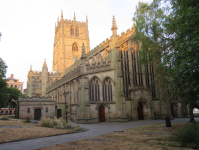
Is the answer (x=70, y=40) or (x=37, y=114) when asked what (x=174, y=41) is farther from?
(x=70, y=40)

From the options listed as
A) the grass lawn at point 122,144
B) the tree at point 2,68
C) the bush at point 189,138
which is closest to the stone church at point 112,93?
the tree at point 2,68

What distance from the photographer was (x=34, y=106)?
1257 inches

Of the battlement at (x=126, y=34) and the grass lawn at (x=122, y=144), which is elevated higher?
the battlement at (x=126, y=34)

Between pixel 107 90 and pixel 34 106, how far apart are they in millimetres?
13502

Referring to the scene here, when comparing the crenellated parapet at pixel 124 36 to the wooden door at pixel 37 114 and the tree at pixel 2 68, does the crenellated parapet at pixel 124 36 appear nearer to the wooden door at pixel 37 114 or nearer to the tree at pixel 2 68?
the wooden door at pixel 37 114

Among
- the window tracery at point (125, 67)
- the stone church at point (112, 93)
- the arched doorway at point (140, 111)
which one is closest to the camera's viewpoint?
Result: the stone church at point (112, 93)

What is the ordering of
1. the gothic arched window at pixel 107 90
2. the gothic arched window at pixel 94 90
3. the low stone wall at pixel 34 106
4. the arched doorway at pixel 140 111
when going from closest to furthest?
the gothic arched window at pixel 94 90, the gothic arched window at pixel 107 90, the arched doorway at pixel 140 111, the low stone wall at pixel 34 106

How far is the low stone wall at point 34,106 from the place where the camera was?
31222mm

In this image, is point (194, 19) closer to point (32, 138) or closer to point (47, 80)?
point (32, 138)

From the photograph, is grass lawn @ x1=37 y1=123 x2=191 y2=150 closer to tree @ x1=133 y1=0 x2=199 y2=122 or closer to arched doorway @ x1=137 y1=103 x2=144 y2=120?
tree @ x1=133 y1=0 x2=199 y2=122

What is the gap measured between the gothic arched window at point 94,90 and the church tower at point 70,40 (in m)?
43.6

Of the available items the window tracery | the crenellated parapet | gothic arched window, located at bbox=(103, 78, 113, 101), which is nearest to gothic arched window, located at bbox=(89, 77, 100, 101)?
gothic arched window, located at bbox=(103, 78, 113, 101)

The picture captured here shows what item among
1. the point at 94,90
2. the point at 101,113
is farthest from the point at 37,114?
the point at 101,113

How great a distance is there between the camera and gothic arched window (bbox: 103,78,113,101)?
27.8 metres
